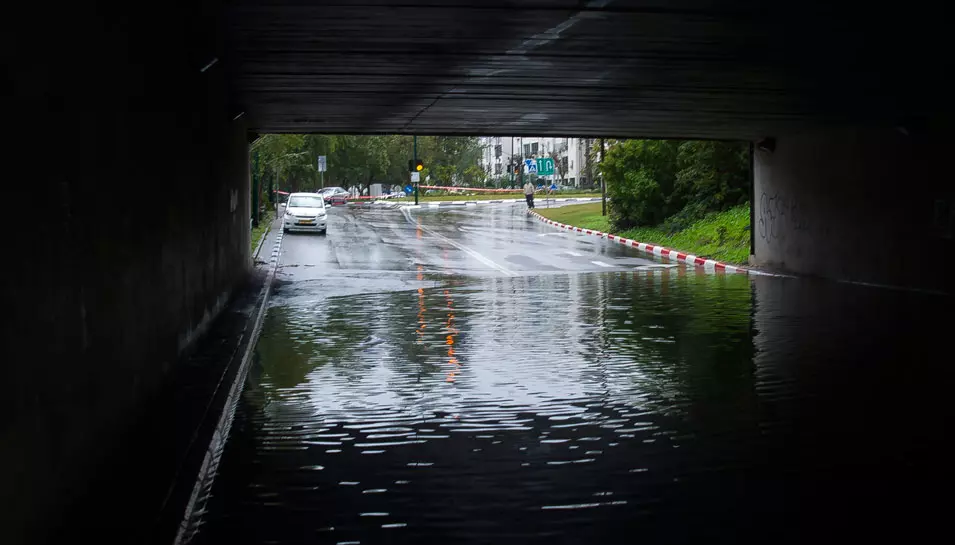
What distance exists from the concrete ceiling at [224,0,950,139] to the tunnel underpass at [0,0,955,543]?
0.06 metres

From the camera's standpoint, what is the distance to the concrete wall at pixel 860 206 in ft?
67.2

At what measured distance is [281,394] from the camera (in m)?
10.5

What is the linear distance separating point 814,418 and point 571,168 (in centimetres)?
11669

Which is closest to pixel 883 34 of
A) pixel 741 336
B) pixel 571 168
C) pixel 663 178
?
pixel 741 336

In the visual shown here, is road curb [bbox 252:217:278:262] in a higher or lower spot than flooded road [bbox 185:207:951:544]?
higher

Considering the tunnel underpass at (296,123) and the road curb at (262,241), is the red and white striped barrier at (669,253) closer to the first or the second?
the tunnel underpass at (296,123)

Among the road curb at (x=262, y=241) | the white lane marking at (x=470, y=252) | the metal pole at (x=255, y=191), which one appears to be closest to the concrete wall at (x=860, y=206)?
the white lane marking at (x=470, y=252)

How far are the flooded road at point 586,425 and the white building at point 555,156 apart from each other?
278 ft

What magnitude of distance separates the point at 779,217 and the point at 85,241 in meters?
23.2

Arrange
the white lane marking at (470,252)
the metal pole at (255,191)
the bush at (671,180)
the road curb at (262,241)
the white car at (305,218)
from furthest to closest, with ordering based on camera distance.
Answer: the metal pole at (255,191) < the white car at (305,218) < the bush at (671,180) < the road curb at (262,241) < the white lane marking at (470,252)

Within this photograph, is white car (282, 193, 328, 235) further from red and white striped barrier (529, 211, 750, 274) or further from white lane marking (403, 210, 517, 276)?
red and white striped barrier (529, 211, 750, 274)

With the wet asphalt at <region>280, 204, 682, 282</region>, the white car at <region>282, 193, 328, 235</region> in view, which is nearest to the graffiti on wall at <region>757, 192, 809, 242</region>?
the wet asphalt at <region>280, 204, 682, 282</region>

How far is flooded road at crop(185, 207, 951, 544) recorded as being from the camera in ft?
20.5

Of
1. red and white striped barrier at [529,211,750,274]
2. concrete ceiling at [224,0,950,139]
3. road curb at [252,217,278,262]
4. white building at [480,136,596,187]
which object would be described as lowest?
red and white striped barrier at [529,211,750,274]
